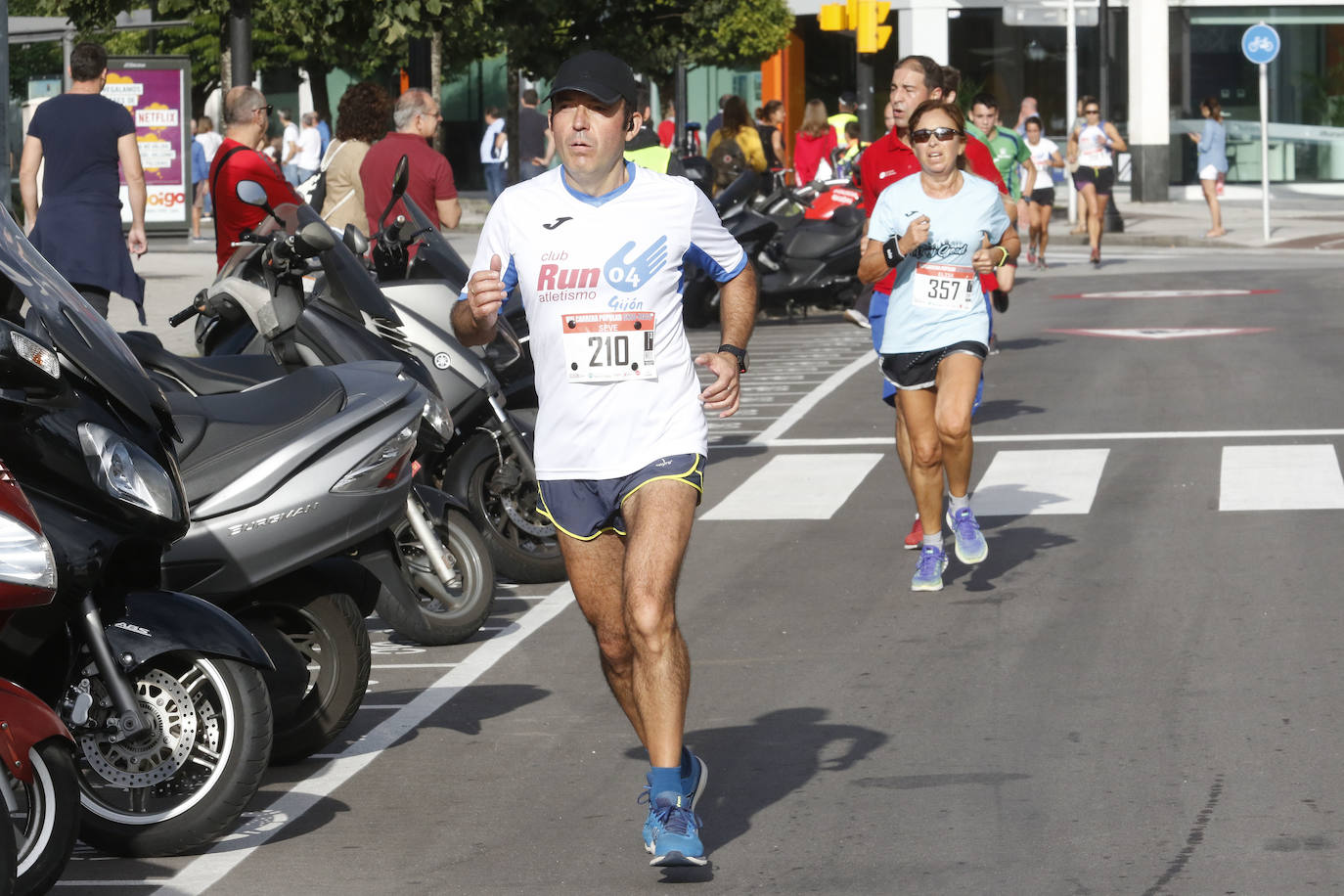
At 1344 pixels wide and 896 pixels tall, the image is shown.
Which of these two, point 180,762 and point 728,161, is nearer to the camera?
point 180,762

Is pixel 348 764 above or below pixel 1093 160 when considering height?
below

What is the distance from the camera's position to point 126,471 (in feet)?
17.4

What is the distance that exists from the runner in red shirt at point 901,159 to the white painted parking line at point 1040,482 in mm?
856

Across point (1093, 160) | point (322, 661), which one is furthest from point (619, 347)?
point (1093, 160)

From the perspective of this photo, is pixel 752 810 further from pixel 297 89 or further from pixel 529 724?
pixel 297 89

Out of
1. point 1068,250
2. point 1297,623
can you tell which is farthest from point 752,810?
point 1068,250

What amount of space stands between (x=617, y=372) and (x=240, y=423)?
52.2 inches

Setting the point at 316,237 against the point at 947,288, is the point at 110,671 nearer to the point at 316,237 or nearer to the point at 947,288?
the point at 316,237

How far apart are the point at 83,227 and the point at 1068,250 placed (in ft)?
71.3

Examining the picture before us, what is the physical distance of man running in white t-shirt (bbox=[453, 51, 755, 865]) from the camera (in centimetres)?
545

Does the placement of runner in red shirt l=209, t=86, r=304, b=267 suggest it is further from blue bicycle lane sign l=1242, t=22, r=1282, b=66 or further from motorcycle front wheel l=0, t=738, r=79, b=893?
blue bicycle lane sign l=1242, t=22, r=1282, b=66

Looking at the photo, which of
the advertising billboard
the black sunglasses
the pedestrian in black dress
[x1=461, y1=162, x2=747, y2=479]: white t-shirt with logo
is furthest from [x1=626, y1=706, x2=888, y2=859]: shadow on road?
the advertising billboard

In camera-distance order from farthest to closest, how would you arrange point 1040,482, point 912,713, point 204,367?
point 1040,482 → point 204,367 → point 912,713

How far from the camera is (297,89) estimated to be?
57.4m
